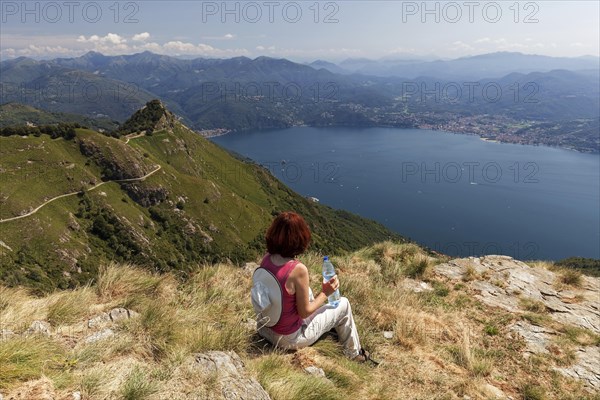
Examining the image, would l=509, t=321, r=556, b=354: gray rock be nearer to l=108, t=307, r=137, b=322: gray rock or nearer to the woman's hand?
the woman's hand

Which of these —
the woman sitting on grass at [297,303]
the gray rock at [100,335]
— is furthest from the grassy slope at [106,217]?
the gray rock at [100,335]

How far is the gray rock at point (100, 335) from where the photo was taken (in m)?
4.72

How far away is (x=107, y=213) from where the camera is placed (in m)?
74.2

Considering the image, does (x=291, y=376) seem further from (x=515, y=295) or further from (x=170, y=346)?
(x=515, y=295)

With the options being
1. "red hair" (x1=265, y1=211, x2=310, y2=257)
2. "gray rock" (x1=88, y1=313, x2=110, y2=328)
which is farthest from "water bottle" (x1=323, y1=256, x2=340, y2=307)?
"gray rock" (x1=88, y1=313, x2=110, y2=328)

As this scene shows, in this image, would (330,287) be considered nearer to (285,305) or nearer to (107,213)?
(285,305)

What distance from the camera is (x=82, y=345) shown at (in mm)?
4531

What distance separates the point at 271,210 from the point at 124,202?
46.9 meters

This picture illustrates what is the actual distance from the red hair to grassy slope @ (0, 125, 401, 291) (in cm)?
4529

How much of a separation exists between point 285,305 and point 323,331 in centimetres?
92

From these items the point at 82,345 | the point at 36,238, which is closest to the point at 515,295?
the point at 82,345

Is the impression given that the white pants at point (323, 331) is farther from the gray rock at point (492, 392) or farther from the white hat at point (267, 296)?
the gray rock at point (492, 392)

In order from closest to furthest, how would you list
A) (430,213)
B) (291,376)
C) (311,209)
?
(291,376)
(311,209)
(430,213)

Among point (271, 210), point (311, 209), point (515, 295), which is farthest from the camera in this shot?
point (311, 209)
